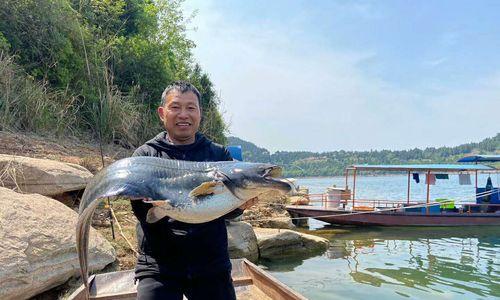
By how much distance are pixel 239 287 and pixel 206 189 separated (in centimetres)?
350

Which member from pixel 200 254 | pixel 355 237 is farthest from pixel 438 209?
pixel 200 254

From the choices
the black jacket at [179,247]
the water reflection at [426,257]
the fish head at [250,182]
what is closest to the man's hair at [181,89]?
the fish head at [250,182]

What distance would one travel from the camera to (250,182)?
2.39 meters

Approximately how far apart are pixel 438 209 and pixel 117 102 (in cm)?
1372

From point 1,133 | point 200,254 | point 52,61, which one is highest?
point 52,61

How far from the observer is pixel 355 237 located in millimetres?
15125

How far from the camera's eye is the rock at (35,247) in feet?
14.2

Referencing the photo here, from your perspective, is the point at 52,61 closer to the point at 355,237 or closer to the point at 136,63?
the point at 136,63

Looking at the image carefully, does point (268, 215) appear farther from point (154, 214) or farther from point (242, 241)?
point (154, 214)

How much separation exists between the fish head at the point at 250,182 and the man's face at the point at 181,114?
499mm

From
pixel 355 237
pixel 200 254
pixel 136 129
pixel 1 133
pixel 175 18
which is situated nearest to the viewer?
pixel 200 254

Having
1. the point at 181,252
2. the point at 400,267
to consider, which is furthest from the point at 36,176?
the point at 400,267

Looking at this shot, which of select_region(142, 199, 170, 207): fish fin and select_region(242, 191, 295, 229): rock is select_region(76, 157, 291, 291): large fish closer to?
select_region(142, 199, 170, 207): fish fin

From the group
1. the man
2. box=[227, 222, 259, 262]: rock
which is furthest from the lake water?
the man
